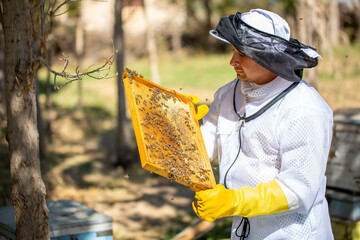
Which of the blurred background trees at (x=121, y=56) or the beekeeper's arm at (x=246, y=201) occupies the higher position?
the blurred background trees at (x=121, y=56)

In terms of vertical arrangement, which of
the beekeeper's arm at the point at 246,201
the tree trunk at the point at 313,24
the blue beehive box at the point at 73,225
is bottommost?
the blue beehive box at the point at 73,225

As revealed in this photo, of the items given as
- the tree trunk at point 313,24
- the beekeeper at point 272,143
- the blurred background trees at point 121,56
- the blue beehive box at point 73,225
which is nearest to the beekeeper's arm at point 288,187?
the beekeeper at point 272,143

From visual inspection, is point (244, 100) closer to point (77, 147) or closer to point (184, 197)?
point (184, 197)

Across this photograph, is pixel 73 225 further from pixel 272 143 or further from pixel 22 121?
pixel 272 143

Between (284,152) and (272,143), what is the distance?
9 cm

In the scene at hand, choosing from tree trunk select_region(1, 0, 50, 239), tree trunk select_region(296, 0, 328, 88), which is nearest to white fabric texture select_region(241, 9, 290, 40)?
tree trunk select_region(1, 0, 50, 239)

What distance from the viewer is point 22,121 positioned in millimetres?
2760

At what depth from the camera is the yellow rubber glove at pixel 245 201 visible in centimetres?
227

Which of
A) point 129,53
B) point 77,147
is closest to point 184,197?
point 77,147

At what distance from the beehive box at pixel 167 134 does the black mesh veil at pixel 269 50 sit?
529 millimetres

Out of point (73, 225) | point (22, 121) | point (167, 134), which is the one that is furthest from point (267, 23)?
point (73, 225)

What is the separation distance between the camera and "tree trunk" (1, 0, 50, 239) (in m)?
2.72

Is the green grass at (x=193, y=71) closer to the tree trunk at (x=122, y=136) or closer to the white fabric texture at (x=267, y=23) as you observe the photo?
the tree trunk at (x=122, y=136)

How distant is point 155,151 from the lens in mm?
2355
